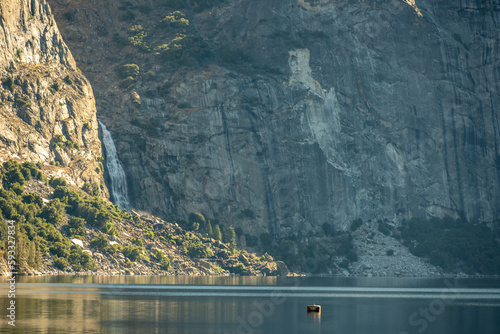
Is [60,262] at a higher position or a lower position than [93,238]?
lower

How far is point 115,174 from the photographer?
598ft

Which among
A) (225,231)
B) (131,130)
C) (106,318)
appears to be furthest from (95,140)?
(106,318)

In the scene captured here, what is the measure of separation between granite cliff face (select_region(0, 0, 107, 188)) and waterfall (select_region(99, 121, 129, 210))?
4.72 m

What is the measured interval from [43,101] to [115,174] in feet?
84.9

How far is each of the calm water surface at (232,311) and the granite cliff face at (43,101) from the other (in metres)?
56.5

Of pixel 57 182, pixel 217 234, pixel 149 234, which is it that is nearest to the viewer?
pixel 57 182

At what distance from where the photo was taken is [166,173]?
610 ft

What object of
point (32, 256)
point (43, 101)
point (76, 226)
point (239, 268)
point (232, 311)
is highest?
point (43, 101)

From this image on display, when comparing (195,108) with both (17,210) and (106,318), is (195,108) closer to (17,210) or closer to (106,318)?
(17,210)

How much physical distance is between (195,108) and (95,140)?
30482 mm

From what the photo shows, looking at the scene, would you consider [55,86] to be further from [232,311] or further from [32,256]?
[232,311]

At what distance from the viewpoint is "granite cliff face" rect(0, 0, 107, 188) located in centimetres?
15962

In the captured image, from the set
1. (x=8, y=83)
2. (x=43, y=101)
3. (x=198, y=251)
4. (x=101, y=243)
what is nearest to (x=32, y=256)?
(x=101, y=243)

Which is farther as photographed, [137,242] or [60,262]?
[137,242]
